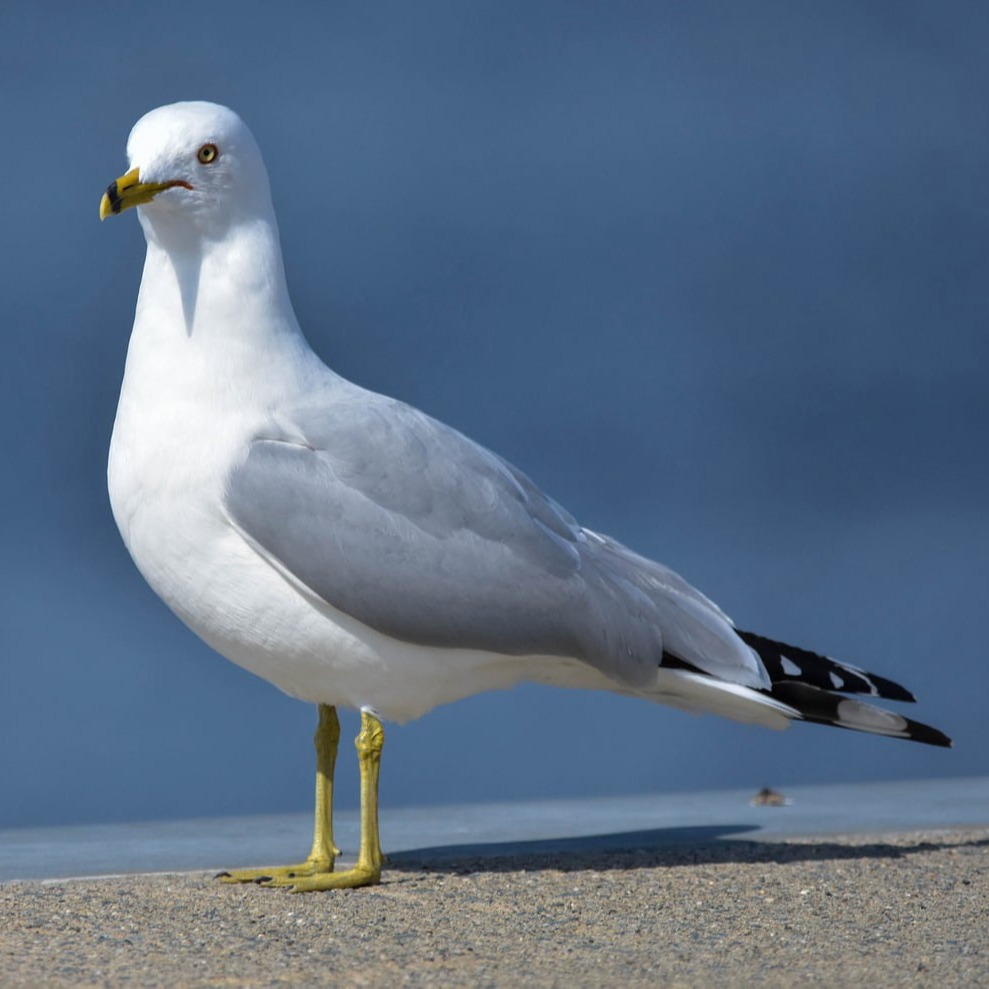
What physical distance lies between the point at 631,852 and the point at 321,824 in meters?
0.90

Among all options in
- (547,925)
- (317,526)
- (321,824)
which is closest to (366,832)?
(321,824)

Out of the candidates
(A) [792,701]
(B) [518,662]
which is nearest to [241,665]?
(B) [518,662]

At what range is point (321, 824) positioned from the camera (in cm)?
459

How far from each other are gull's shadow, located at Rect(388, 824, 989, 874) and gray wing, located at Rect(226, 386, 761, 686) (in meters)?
0.57

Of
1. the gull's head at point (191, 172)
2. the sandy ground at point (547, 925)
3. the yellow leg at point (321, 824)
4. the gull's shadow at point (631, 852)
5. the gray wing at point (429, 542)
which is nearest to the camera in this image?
the sandy ground at point (547, 925)

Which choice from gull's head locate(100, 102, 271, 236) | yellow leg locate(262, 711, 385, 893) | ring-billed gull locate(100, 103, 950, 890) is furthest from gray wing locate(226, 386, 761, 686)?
gull's head locate(100, 102, 271, 236)

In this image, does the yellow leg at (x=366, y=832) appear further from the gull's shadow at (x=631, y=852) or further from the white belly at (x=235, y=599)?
the gull's shadow at (x=631, y=852)

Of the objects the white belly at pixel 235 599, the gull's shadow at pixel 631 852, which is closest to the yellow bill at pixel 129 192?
the white belly at pixel 235 599

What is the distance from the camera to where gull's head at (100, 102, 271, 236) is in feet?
14.1

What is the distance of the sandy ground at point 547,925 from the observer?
3.45 m

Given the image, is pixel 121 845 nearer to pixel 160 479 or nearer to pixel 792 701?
pixel 160 479

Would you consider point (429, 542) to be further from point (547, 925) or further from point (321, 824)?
point (547, 925)

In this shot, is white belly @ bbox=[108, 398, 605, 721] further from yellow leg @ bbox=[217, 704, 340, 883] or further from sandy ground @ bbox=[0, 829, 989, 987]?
sandy ground @ bbox=[0, 829, 989, 987]

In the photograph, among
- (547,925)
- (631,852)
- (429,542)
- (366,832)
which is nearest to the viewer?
(547,925)
